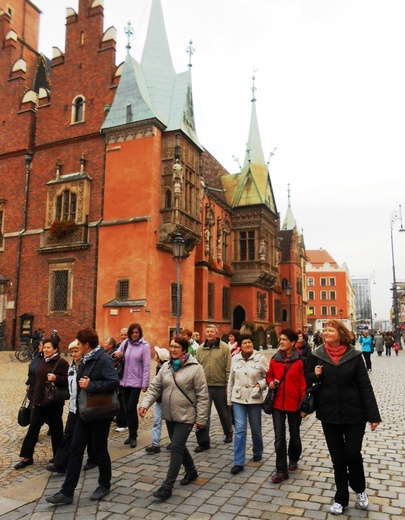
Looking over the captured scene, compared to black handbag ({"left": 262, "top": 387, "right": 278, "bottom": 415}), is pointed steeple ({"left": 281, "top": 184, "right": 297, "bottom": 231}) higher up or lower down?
higher up

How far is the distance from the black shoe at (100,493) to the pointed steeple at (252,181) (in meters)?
31.7

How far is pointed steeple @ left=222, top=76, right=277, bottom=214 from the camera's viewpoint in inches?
1423

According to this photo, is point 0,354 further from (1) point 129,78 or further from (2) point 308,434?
(2) point 308,434

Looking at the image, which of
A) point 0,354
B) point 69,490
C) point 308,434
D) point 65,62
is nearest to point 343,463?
point 69,490

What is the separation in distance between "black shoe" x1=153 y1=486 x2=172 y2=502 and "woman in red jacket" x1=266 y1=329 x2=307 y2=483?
135cm

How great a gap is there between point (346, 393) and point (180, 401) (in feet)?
5.88

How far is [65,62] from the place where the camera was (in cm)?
2612

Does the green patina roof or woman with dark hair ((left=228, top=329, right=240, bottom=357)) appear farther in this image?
the green patina roof

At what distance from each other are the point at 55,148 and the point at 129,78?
5.65 metres

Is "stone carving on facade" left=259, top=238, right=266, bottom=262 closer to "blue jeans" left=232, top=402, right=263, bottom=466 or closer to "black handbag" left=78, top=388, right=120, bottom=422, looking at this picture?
"blue jeans" left=232, top=402, right=263, bottom=466

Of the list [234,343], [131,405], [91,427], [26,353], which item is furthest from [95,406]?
[26,353]

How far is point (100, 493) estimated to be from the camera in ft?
16.1

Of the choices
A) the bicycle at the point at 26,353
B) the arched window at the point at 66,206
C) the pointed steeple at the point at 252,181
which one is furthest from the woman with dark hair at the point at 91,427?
the pointed steeple at the point at 252,181

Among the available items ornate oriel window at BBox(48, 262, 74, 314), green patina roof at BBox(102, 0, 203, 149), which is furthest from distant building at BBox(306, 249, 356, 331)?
ornate oriel window at BBox(48, 262, 74, 314)
